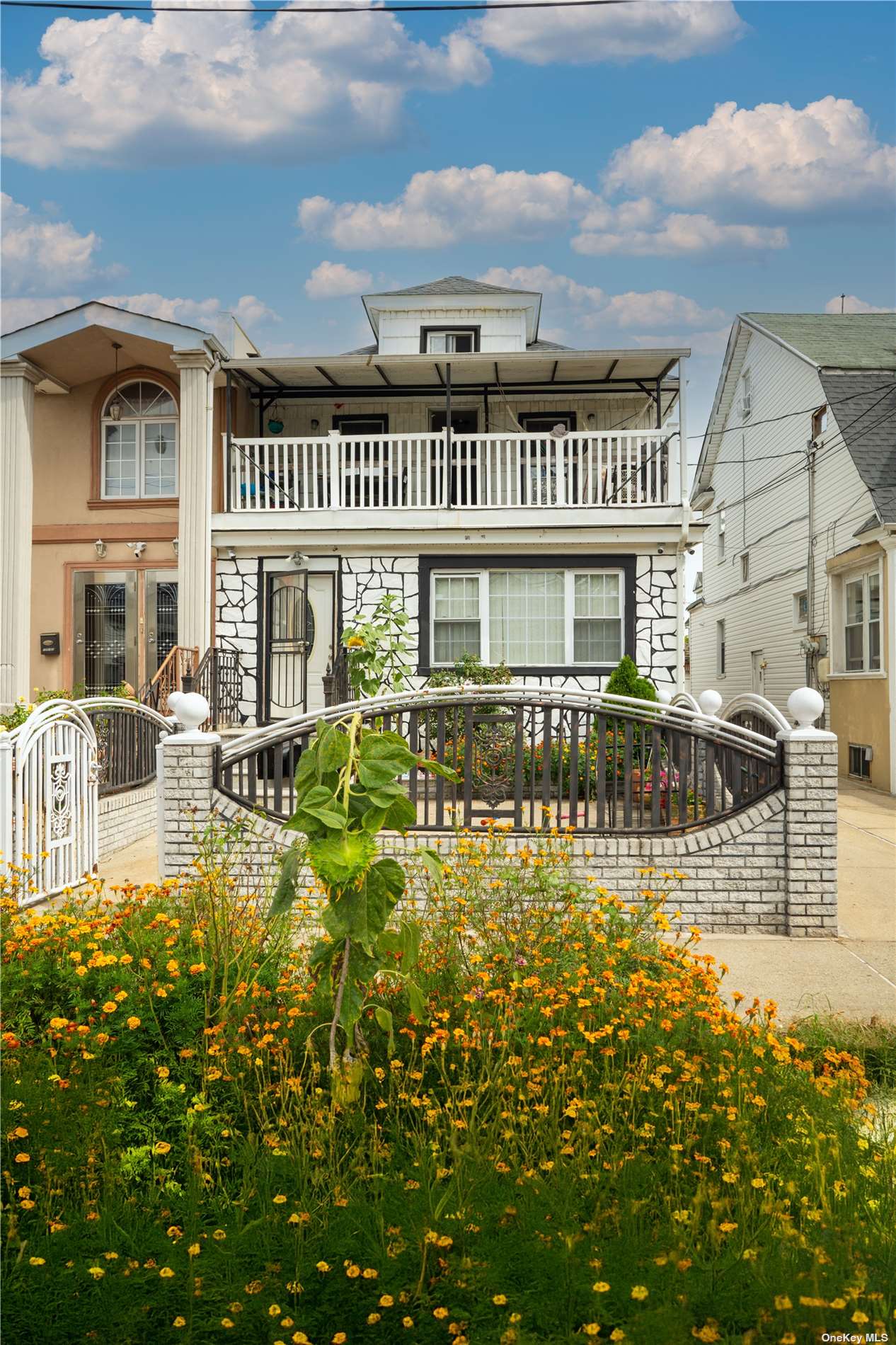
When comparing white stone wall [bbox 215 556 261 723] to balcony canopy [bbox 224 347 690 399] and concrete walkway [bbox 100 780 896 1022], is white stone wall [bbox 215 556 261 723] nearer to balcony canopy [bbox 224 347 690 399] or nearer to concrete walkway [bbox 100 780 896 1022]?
balcony canopy [bbox 224 347 690 399]

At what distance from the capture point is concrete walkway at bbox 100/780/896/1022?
500 centimetres

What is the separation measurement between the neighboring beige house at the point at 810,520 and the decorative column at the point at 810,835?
8.45 m

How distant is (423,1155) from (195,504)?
43.0 ft

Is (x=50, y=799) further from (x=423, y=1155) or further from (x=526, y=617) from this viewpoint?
(x=526, y=617)

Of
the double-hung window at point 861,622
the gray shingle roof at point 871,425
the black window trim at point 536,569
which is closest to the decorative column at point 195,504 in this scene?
the black window trim at point 536,569

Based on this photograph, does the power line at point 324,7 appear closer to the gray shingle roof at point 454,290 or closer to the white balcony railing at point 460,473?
the white balcony railing at point 460,473

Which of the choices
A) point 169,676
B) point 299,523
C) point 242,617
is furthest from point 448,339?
point 169,676

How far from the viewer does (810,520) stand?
1834cm

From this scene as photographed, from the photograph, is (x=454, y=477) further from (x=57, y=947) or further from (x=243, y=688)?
(x=57, y=947)

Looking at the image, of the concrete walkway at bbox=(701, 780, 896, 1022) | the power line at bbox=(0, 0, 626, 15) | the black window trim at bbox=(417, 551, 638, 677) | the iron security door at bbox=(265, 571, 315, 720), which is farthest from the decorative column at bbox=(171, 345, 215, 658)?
the concrete walkway at bbox=(701, 780, 896, 1022)

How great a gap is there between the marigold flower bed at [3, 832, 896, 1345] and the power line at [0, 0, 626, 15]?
26.7 ft

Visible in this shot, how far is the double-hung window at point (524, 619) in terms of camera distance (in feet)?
49.3

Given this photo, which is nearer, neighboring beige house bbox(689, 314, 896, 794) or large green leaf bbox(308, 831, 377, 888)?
large green leaf bbox(308, 831, 377, 888)

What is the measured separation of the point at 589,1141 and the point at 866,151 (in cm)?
905
